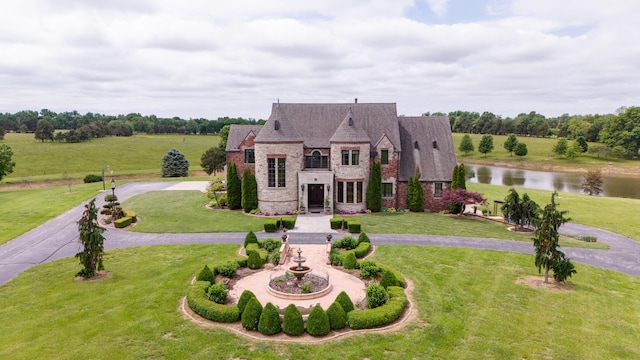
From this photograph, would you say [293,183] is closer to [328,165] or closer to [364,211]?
[328,165]

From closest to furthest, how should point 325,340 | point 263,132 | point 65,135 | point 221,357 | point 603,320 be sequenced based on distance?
point 221,357
point 325,340
point 603,320
point 263,132
point 65,135

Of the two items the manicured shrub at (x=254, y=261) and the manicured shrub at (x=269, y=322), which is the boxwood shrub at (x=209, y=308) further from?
the manicured shrub at (x=254, y=261)

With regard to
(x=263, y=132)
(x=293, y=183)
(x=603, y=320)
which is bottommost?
(x=603, y=320)

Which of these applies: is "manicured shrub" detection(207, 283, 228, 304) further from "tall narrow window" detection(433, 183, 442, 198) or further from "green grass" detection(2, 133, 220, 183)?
"green grass" detection(2, 133, 220, 183)

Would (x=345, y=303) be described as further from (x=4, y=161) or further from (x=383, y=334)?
(x=4, y=161)

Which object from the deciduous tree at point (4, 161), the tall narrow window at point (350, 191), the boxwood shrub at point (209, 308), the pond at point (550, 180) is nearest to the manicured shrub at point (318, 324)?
the boxwood shrub at point (209, 308)

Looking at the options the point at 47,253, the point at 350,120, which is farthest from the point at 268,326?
the point at 350,120

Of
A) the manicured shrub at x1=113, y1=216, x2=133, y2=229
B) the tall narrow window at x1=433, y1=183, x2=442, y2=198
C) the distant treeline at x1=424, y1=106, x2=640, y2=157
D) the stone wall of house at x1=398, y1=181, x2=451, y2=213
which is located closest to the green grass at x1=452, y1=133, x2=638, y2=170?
the distant treeline at x1=424, y1=106, x2=640, y2=157

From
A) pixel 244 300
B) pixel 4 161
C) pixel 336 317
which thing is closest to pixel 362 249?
pixel 336 317
